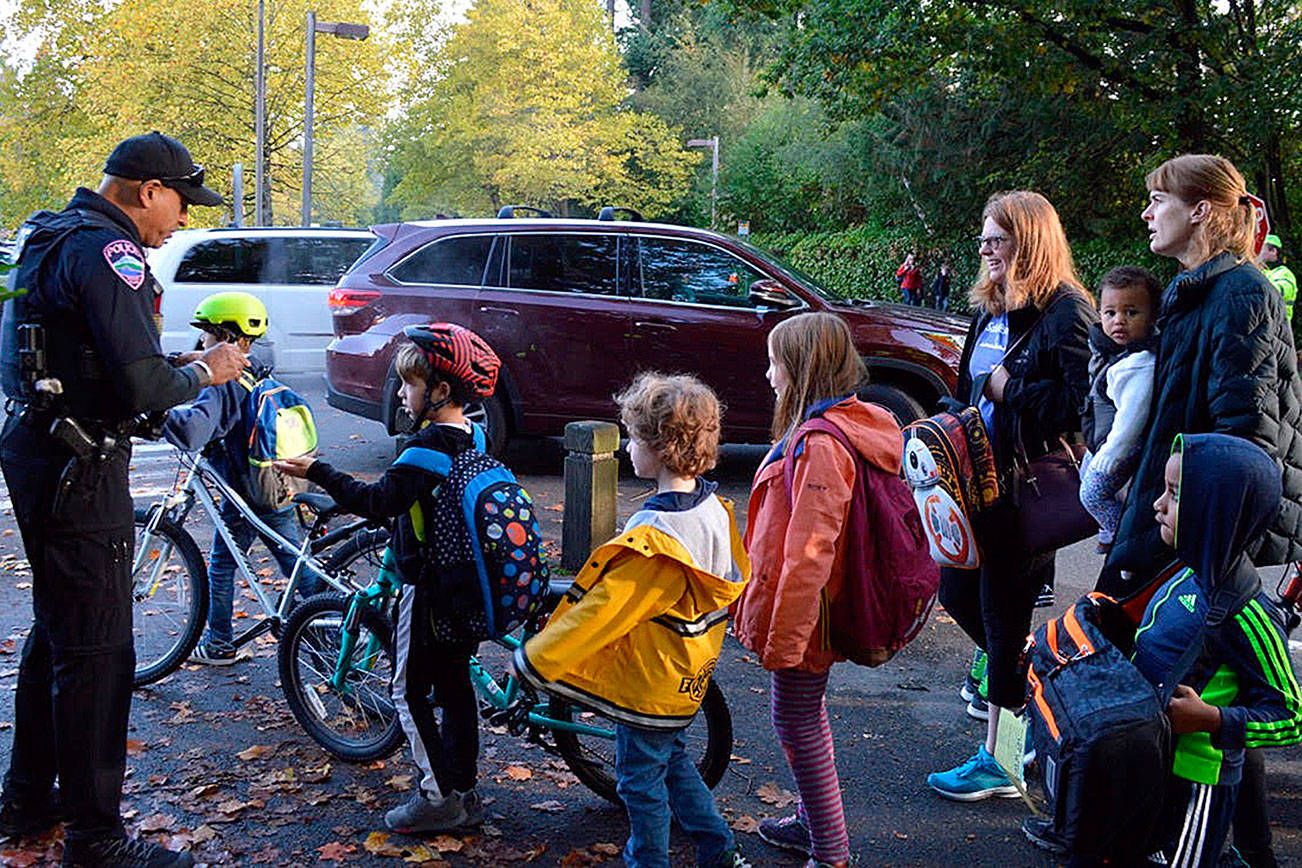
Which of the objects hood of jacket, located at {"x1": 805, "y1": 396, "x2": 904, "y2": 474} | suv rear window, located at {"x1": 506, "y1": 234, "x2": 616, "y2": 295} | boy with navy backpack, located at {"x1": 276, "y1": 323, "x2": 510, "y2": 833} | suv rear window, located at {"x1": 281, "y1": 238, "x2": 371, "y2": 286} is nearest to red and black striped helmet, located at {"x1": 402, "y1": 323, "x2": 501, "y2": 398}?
boy with navy backpack, located at {"x1": 276, "y1": 323, "x2": 510, "y2": 833}

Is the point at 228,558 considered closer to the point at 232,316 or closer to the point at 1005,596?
the point at 232,316

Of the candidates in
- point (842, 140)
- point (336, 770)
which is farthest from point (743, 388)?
point (842, 140)

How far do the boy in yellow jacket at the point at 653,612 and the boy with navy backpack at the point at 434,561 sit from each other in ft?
1.58

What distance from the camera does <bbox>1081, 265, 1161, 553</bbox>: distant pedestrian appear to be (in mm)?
3588

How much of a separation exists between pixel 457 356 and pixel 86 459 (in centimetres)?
106

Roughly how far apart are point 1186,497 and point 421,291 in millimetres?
7158

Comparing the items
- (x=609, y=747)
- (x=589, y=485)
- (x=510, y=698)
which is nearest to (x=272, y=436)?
(x=510, y=698)

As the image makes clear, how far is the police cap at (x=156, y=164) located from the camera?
11.5 ft

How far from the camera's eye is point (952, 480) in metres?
3.93

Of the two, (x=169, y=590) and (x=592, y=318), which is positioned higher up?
(x=592, y=318)

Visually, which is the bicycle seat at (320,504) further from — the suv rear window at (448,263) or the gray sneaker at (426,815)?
the suv rear window at (448,263)

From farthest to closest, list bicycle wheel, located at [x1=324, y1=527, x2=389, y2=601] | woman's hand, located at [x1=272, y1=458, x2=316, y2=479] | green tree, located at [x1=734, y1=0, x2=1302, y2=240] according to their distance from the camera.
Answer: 1. green tree, located at [x1=734, y1=0, x2=1302, y2=240]
2. bicycle wheel, located at [x1=324, y1=527, x2=389, y2=601]
3. woman's hand, located at [x1=272, y1=458, x2=316, y2=479]

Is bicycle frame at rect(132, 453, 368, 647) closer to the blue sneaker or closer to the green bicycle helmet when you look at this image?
the green bicycle helmet

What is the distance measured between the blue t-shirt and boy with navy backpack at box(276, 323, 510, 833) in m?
1.62
